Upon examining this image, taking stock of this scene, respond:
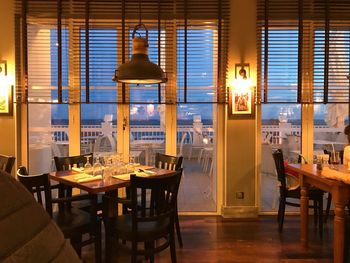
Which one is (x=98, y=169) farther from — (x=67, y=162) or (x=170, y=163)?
(x=170, y=163)

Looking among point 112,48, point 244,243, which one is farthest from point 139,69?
point 244,243

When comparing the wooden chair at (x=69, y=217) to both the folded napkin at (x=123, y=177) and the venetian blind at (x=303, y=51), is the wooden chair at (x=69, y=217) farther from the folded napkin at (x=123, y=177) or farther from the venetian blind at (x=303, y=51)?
the venetian blind at (x=303, y=51)

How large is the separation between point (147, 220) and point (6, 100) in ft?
9.49

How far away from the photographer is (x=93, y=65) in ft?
15.3

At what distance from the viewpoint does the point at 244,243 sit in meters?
3.78

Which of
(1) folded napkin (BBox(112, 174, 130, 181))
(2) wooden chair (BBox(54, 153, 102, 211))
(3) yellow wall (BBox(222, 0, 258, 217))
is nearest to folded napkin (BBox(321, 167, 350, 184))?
(3) yellow wall (BBox(222, 0, 258, 217))

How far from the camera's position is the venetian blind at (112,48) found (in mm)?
4574

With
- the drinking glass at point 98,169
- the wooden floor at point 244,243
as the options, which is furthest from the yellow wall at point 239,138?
the drinking glass at point 98,169

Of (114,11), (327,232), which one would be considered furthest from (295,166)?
(114,11)

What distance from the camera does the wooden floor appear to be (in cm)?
339

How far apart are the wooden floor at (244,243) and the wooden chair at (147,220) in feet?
1.67

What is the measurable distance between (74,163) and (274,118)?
9.34 feet

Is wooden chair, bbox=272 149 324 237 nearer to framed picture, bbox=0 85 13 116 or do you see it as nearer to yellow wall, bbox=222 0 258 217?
yellow wall, bbox=222 0 258 217

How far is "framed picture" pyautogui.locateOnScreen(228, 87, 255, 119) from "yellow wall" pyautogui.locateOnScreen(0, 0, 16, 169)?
9.67 ft
